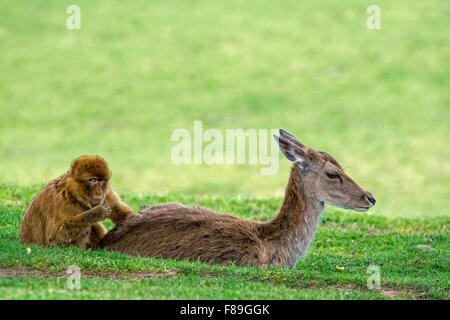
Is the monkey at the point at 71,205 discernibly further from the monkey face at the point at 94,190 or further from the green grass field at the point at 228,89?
the green grass field at the point at 228,89

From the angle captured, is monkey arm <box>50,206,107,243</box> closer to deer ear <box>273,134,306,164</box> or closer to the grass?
the grass

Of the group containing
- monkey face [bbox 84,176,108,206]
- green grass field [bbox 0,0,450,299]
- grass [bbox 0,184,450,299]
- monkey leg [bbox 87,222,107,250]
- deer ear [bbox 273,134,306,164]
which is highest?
green grass field [bbox 0,0,450,299]

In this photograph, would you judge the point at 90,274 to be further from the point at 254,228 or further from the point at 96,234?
the point at 254,228

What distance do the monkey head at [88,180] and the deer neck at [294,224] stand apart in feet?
7.26

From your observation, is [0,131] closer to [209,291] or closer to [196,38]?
[196,38]

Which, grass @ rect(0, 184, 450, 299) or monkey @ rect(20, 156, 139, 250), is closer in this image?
grass @ rect(0, 184, 450, 299)

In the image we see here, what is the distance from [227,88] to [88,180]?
85.9 feet

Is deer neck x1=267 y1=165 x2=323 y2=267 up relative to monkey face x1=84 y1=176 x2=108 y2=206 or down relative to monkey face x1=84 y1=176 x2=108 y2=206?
down

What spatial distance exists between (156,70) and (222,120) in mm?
6027

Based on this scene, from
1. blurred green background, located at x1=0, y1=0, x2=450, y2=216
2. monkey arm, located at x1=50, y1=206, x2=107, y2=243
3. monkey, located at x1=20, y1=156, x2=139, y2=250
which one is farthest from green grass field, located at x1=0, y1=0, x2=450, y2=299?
monkey arm, located at x1=50, y1=206, x2=107, y2=243

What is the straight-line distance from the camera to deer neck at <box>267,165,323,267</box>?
10531 mm

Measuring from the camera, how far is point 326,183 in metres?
10.9

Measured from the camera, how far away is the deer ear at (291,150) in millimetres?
10922

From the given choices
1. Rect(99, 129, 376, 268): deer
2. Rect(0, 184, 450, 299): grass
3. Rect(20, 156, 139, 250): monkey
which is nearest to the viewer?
Rect(0, 184, 450, 299): grass
